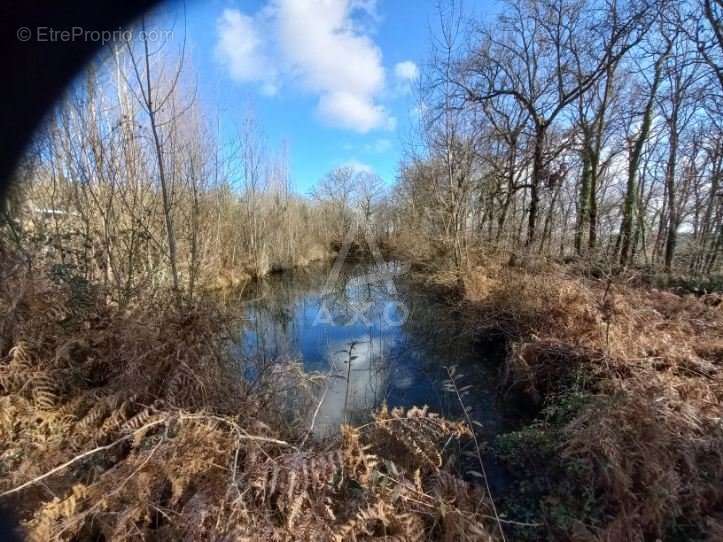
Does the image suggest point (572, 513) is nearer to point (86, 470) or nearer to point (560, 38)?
point (86, 470)

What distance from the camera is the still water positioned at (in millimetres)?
4227

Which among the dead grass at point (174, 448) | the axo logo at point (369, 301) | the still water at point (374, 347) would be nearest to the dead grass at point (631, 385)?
A: the still water at point (374, 347)

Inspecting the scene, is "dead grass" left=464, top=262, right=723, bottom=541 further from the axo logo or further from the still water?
the axo logo

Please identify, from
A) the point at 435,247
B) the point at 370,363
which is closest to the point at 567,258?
the point at 370,363

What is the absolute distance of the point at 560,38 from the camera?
30.5ft

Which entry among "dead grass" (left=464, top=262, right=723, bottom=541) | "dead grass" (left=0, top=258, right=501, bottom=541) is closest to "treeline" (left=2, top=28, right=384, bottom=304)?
"dead grass" (left=0, top=258, right=501, bottom=541)

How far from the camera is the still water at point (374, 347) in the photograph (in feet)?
13.9

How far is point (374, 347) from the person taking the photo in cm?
657

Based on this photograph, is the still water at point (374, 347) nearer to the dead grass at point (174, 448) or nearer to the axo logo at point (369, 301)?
the axo logo at point (369, 301)


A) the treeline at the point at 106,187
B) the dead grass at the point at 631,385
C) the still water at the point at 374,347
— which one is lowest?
the still water at the point at 374,347

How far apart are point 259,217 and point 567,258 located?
12.0m

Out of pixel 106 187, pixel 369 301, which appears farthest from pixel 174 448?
pixel 369 301

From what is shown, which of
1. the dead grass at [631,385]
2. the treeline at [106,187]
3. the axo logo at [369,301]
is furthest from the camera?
the axo logo at [369,301]

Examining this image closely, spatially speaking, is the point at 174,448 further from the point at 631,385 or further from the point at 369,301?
the point at 369,301
